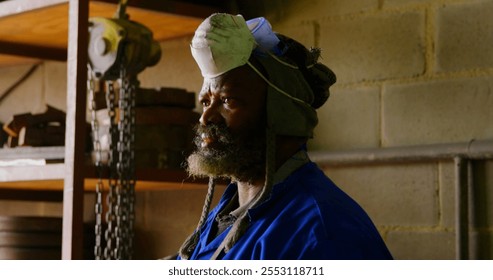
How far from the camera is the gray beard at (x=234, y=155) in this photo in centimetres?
209

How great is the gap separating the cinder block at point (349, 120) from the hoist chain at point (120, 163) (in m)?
0.56

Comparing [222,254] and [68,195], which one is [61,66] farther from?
[222,254]

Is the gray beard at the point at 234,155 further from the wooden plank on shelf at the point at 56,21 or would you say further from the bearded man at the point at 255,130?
the wooden plank on shelf at the point at 56,21

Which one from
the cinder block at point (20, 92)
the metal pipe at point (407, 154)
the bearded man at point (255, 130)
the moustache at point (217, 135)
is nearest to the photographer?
the bearded man at point (255, 130)

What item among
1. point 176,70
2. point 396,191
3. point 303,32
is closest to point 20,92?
point 176,70

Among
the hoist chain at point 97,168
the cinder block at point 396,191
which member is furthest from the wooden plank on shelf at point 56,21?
the cinder block at point 396,191

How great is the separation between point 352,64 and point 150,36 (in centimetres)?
59

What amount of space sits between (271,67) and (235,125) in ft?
0.44

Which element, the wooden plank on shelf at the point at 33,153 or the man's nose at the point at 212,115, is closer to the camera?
the man's nose at the point at 212,115

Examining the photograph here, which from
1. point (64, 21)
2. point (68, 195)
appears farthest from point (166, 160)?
point (64, 21)

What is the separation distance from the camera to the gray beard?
2094 millimetres

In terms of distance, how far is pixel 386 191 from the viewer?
2955mm

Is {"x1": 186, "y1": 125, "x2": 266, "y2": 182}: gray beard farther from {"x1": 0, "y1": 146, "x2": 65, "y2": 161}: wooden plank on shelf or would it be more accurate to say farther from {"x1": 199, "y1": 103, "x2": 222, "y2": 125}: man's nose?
{"x1": 0, "y1": 146, "x2": 65, "y2": 161}: wooden plank on shelf

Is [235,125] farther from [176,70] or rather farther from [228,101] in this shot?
[176,70]
